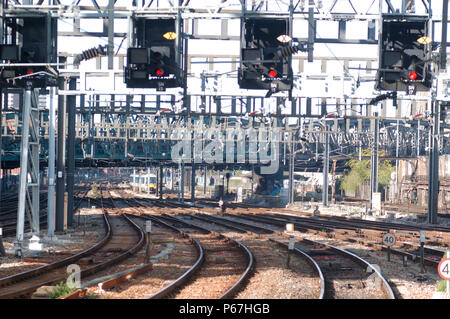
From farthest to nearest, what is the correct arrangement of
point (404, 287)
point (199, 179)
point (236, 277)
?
point (199, 179) → point (236, 277) → point (404, 287)

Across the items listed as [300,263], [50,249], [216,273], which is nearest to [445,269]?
[216,273]

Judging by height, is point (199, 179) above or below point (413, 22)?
below

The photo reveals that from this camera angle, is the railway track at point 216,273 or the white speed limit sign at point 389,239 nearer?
the railway track at point 216,273

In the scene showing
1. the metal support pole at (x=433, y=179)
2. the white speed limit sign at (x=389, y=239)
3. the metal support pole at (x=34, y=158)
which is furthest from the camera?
the metal support pole at (x=433, y=179)

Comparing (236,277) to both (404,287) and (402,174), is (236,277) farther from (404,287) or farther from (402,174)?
(402,174)

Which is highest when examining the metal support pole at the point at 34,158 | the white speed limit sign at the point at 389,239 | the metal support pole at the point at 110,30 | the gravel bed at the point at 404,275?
the metal support pole at the point at 110,30

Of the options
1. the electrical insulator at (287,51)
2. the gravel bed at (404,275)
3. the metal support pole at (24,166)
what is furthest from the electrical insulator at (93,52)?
the gravel bed at (404,275)

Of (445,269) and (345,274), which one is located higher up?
(445,269)

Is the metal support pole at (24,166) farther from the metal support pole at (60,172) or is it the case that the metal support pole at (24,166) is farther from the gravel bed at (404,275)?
the gravel bed at (404,275)

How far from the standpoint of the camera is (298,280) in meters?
15.4

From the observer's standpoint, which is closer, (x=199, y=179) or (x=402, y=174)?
(x=402, y=174)

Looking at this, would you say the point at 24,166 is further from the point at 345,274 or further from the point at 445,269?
the point at 445,269

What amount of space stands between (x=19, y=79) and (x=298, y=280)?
10.6 m
